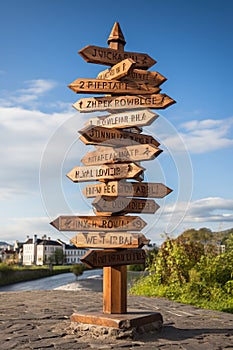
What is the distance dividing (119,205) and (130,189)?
0.25 m

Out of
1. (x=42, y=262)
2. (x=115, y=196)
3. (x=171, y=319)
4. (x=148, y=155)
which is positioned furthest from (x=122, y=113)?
(x=42, y=262)

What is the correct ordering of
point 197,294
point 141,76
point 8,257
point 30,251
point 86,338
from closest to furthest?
point 86,338, point 141,76, point 197,294, point 8,257, point 30,251

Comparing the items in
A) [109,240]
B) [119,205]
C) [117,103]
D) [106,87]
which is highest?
[106,87]

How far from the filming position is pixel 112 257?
5.58 m

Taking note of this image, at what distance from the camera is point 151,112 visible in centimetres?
576

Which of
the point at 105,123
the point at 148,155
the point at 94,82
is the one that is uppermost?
the point at 94,82

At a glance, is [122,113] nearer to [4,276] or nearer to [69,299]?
[69,299]

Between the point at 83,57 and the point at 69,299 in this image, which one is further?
the point at 69,299

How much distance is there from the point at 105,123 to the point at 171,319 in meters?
3.15

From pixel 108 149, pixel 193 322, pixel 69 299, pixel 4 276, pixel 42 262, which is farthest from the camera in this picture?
pixel 42 262

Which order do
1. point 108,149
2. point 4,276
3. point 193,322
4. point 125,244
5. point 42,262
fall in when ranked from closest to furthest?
point 125,244 < point 108,149 < point 193,322 < point 4,276 < point 42,262

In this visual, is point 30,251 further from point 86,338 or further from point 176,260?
point 86,338

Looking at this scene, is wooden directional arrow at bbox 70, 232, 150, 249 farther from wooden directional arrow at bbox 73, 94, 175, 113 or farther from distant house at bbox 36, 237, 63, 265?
distant house at bbox 36, 237, 63, 265

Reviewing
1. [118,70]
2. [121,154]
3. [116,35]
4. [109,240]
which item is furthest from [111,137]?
[116,35]
